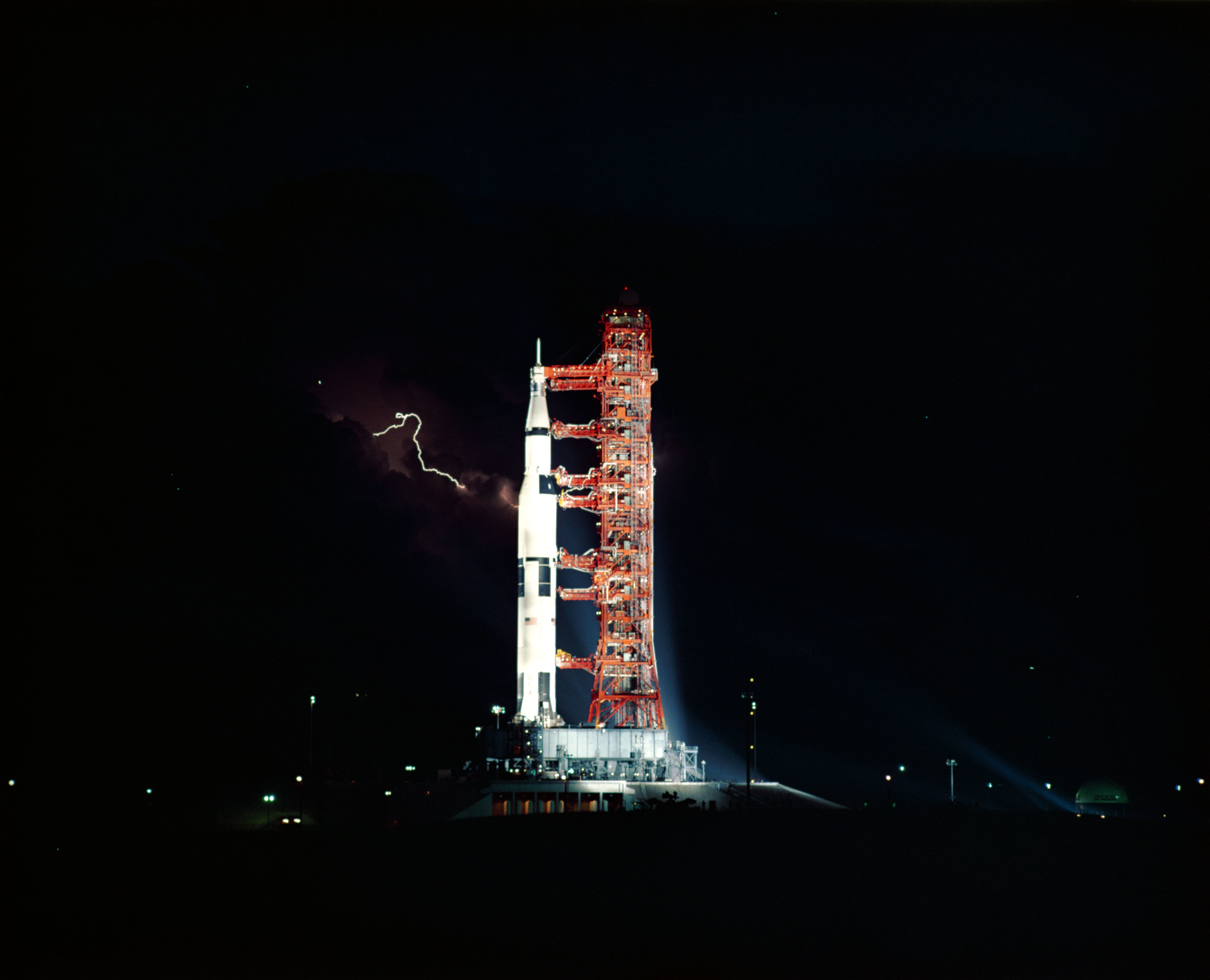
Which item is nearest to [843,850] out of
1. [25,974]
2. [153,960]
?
[153,960]

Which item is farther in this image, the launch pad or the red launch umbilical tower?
the red launch umbilical tower

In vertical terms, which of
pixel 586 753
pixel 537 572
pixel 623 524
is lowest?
pixel 586 753

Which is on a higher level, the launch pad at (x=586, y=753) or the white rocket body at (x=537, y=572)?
the white rocket body at (x=537, y=572)

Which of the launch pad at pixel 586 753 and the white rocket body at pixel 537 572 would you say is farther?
the white rocket body at pixel 537 572

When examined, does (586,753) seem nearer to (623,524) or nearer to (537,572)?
(537,572)

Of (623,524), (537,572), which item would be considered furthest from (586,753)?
(623,524)
